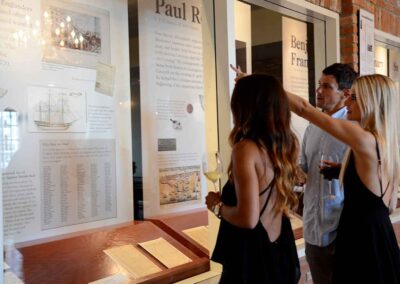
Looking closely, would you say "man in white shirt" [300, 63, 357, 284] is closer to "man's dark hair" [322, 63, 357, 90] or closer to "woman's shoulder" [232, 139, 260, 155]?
"man's dark hair" [322, 63, 357, 90]

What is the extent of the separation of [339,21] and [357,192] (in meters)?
2.04

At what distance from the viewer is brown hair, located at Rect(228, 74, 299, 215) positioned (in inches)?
62.4

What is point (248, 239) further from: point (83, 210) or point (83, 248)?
point (83, 210)

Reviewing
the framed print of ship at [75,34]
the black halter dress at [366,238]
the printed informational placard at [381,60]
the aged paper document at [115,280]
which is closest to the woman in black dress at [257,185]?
the black halter dress at [366,238]

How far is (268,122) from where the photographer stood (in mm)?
1583

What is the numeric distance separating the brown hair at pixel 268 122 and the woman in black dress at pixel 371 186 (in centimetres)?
34

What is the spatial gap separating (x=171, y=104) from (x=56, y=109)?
798 millimetres

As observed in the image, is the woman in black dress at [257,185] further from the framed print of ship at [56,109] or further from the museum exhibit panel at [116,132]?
the framed print of ship at [56,109]

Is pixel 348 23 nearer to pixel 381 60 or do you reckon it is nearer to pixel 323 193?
pixel 381 60

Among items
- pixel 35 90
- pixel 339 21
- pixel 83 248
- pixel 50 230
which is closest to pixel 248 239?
pixel 83 248

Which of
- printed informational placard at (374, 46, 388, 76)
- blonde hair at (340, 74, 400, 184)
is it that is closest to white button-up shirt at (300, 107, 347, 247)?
blonde hair at (340, 74, 400, 184)

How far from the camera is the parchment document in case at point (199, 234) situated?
253 cm

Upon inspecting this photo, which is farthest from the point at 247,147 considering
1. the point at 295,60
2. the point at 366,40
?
the point at 366,40

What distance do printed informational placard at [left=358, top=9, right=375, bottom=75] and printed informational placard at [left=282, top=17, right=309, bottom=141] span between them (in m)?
0.43
